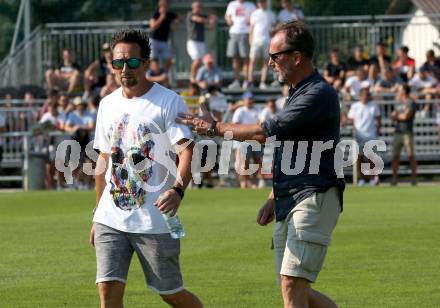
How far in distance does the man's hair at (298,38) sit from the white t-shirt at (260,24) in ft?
72.3

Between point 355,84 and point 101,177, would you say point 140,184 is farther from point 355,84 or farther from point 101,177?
point 355,84

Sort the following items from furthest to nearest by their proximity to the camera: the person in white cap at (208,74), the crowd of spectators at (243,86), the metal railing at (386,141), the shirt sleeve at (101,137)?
the person in white cap at (208,74)
the metal railing at (386,141)
the crowd of spectators at (243,86)
the shirt sleeve at (101,137)

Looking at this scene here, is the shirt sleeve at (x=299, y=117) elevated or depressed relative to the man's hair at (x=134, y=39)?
depressed

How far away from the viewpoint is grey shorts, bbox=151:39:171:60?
30062mm

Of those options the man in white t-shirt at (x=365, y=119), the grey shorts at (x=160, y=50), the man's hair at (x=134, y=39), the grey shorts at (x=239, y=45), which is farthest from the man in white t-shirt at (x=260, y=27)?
the man's hair at (x=134, y=39)

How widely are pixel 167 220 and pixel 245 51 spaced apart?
23322 mm

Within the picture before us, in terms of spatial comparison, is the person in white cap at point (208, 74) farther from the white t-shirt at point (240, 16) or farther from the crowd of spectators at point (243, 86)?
the white t-shirt at point (240, 16)

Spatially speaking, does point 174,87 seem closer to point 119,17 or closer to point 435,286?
point 119,17

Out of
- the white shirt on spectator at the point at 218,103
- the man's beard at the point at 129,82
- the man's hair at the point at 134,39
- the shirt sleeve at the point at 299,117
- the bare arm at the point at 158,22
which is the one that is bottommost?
the white shirt on spectator at the point at 218,103

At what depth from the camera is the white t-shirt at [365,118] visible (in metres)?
27.8

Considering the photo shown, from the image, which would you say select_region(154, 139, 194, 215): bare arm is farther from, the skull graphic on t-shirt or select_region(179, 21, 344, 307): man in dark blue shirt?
select_region(179, 21, 344, 307): man in dark blue shirt

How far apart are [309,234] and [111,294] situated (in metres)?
1.43

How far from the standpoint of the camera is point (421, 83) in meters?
30.1

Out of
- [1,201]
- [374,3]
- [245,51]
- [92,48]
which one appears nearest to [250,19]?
[245,51]
